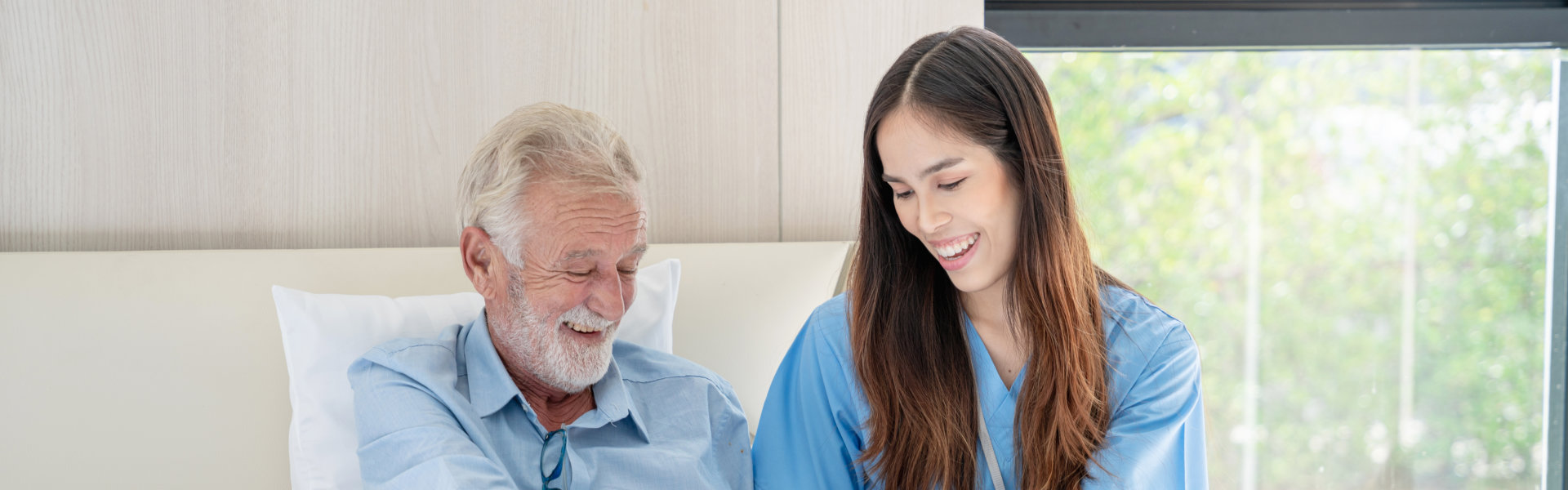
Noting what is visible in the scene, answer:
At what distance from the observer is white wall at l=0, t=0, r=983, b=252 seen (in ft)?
5.33

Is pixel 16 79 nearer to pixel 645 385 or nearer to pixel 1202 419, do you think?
pixel 645 385

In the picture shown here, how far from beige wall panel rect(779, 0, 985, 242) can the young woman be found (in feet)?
1.77

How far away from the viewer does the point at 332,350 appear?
130 centimetres

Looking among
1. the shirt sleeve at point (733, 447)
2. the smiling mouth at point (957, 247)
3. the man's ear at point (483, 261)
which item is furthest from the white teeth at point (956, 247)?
the man's ear at point (483, 261)

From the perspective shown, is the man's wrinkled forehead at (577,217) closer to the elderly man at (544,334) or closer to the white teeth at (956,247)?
the elderly man at (544,334)

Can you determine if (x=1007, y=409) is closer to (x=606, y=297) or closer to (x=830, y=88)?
(x=606, y=297)

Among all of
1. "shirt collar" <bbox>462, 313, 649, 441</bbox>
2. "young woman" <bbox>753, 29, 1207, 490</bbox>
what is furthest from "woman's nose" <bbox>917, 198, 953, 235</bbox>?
"shirt collar" <bbox>462, 313, 649, 441</bbox>

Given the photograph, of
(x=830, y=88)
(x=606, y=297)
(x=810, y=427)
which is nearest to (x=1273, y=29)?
(x=830, y=88)

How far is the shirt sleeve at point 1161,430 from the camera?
1.13 meters

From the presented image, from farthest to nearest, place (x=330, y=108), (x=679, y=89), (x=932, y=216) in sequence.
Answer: (x=679, y=89) < (x=330, y=108) < (x=932, y=216)

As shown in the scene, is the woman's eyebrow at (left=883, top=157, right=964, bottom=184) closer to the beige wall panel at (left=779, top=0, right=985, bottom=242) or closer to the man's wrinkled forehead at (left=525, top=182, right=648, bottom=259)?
the man's wrinkled forehead at (left=525, top=182, right=648, bottom=259)

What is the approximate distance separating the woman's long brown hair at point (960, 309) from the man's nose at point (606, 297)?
1.09 feet

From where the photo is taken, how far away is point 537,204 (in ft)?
3.72

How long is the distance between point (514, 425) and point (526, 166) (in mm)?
333
